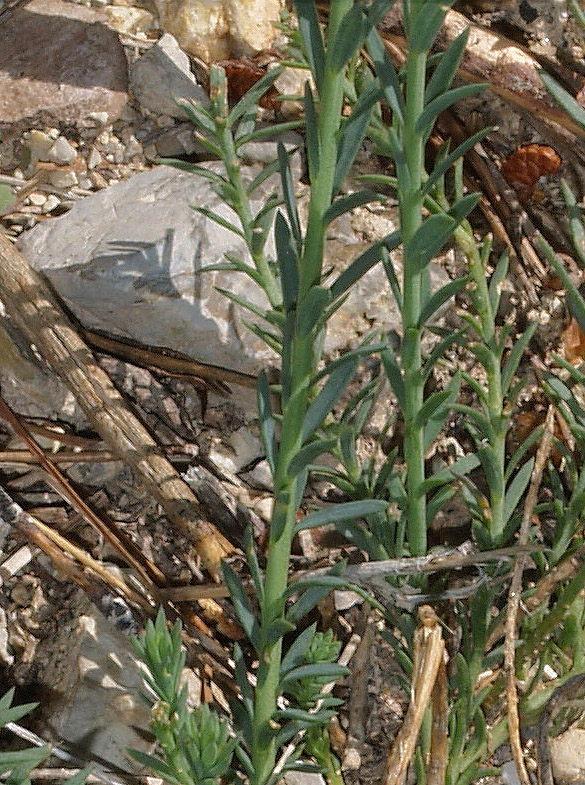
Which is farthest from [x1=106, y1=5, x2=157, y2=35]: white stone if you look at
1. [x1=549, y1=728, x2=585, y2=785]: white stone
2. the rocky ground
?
[x1=549, y1=728, x2=585, y2=785]: white stone

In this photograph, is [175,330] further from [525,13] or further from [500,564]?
[525,13]

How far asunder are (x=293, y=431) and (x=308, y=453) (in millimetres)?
39

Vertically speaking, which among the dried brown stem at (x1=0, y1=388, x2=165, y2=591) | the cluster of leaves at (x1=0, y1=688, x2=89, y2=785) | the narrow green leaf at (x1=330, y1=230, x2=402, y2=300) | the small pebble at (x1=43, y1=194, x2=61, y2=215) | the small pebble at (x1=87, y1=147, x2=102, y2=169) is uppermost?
the narrow green leaf at (x1=330, y1=230, x2=402, y2=300)

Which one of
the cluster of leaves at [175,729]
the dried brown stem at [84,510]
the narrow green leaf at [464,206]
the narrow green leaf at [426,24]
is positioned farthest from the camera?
the dried brown stem at [84,510]

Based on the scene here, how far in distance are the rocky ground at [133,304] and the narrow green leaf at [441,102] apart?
32.5 inches

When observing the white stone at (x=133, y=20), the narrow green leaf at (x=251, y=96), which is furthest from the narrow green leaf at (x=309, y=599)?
the white stone at (x=133, y=20)

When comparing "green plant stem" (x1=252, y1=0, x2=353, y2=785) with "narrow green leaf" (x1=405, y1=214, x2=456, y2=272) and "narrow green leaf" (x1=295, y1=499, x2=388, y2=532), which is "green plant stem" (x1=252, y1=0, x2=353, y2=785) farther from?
"narrow green leaf" (x1=405, y1=214, x2=456, y2=272)

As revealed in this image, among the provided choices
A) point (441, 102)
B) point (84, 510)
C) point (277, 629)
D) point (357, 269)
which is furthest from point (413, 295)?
point (84, 510)

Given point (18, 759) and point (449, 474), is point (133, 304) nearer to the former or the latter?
point (449, 474)

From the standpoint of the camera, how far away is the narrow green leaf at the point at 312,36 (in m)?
0.94

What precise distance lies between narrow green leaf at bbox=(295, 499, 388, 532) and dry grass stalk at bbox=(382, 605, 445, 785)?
28 centimetres

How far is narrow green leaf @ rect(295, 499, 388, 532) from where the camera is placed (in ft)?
3.88

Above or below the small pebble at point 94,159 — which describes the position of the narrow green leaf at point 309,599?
below

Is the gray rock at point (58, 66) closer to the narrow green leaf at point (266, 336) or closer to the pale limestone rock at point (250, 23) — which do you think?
the pale limestone rock at point (250, 23)
